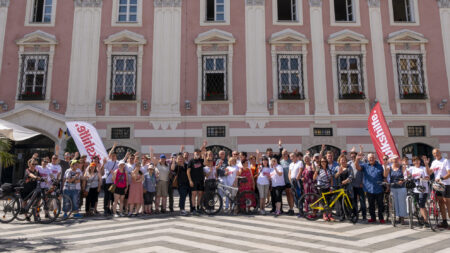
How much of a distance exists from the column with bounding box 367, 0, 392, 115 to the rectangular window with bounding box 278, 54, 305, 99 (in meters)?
3.99

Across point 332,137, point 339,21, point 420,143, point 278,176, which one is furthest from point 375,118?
point 339,21

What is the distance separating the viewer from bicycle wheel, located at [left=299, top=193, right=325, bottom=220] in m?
8.36

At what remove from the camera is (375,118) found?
11836mm

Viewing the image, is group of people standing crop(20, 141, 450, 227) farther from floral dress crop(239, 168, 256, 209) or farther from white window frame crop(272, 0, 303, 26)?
white window frame crop(272, 0, 303, 26)

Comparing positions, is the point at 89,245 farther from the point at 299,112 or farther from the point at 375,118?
the point at 299,112

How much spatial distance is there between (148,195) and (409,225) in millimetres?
7198

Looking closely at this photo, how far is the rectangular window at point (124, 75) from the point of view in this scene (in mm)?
16344

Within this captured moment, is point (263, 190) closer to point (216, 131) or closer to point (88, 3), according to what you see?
point (216, 131)

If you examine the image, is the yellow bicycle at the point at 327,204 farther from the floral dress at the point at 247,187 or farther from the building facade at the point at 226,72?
the building facade at the point at 226,72

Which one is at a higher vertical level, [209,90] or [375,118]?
[209,90]

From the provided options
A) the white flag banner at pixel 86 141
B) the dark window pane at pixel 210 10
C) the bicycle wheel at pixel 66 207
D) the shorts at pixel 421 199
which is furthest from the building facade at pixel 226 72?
the shorts at pixel 421 199

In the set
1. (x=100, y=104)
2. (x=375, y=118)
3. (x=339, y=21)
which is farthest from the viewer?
(x=339, y=21)

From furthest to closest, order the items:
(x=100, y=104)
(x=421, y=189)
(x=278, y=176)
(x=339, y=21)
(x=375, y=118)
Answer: (x=339, y=21) → (x=100, y=104) → (x=375, y=118) → (x=278, y=176) → (x=421, y=189)

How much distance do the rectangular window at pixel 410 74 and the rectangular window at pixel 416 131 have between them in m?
1.78
